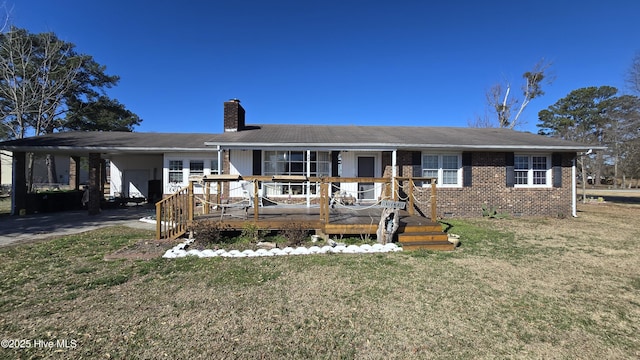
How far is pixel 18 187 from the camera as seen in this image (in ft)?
37.7

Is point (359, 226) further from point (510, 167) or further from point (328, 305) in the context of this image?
point (510, 167)

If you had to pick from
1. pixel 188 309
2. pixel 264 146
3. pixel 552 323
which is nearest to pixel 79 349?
pixel 188 309

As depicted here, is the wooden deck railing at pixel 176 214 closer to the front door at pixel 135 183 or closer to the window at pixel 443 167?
the window at pixel 443 167

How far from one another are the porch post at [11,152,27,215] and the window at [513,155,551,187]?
20.4 meters

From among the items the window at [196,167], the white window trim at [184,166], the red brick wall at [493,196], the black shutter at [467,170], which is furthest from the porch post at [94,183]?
the black shutter at [467,170]

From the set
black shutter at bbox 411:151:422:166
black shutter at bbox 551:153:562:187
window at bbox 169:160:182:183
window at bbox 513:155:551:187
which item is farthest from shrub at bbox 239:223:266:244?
black shutter at bbox 551:153:562:187

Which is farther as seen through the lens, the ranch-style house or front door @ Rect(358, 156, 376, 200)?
front door @ Rect(358, 156, 376, 200)

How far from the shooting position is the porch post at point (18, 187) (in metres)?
11.4

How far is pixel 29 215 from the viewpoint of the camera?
11.5 meters

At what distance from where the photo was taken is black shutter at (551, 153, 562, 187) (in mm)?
11516

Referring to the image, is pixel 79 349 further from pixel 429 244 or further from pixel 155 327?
pixel 429 244

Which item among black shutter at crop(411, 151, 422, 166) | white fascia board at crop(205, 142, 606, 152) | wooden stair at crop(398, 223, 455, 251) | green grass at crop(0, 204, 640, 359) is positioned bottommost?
green grass at crop(0, 204, 640, 359)

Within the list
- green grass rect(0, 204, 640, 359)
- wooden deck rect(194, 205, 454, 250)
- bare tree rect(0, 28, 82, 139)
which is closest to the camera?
green grass rect(0, 204, 640, 359)

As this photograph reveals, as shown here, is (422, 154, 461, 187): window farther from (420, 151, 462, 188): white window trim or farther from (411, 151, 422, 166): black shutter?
(411, 151, 422, 166): black shutter
